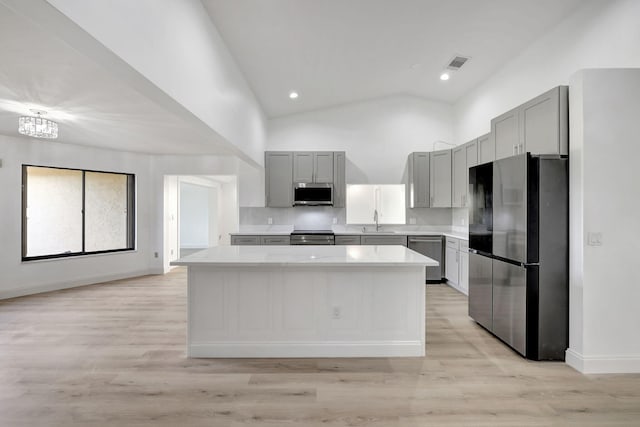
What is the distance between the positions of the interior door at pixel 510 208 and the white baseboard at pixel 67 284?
5.90m

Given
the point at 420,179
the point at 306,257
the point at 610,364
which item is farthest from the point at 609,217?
the point at 420,179

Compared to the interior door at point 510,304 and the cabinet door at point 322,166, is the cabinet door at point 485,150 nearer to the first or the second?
the interior door at point 510,304

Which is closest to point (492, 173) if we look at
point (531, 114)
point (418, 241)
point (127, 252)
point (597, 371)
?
point (531, 114)

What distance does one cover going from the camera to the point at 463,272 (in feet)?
16.1

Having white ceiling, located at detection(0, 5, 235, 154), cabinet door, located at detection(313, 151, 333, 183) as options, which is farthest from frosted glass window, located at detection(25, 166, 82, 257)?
cabinet door, located at detection(313, 151, 333, 183)

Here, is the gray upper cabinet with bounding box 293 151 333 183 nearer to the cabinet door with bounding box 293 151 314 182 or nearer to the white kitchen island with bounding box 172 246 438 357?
the cabinet door with bounding box 293 151 314 182

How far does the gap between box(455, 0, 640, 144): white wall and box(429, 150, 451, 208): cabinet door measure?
659 mm

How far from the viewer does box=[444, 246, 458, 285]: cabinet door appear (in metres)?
5.21

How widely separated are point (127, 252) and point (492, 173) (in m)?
6.13

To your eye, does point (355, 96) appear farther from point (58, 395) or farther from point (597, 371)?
point (58, 395)

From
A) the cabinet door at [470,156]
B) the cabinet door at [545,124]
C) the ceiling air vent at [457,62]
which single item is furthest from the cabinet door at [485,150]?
the ceiling air vent at [457,62]

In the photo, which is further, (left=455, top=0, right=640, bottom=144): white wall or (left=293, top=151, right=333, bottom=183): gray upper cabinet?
(left=293, top=151, right=333, bottom=183): gray upper cabinet

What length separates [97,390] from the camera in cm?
231

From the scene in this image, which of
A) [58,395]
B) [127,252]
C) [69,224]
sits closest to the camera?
[58,395]
